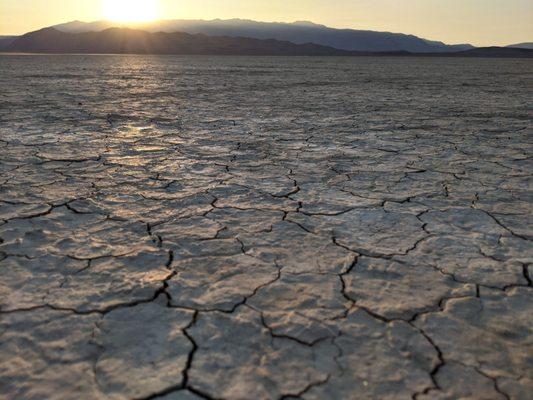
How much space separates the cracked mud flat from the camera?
1.23 m

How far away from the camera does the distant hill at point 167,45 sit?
1751 inches

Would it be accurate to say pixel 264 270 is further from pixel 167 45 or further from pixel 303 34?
pixel 303 34

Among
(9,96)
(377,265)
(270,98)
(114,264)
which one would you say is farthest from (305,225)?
(9,96)

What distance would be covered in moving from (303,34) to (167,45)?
71.9 m

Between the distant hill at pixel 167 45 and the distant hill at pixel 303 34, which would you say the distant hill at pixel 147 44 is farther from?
the distant hill at pixel 303 34

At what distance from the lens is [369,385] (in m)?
1.19

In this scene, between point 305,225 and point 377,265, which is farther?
point 305,225

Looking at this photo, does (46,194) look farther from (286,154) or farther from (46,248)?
(286,154)

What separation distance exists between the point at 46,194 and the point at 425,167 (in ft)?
8.61

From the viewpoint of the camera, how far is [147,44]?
4650 cm

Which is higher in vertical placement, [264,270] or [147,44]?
[147,44]

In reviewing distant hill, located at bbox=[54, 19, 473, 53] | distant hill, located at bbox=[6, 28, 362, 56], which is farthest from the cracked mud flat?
distant hill, located at bbox=[54, 19, 473, 53]

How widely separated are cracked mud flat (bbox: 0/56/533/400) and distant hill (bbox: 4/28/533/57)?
136 ft

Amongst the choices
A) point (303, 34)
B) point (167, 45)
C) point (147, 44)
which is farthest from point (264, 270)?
point (303, 34)
